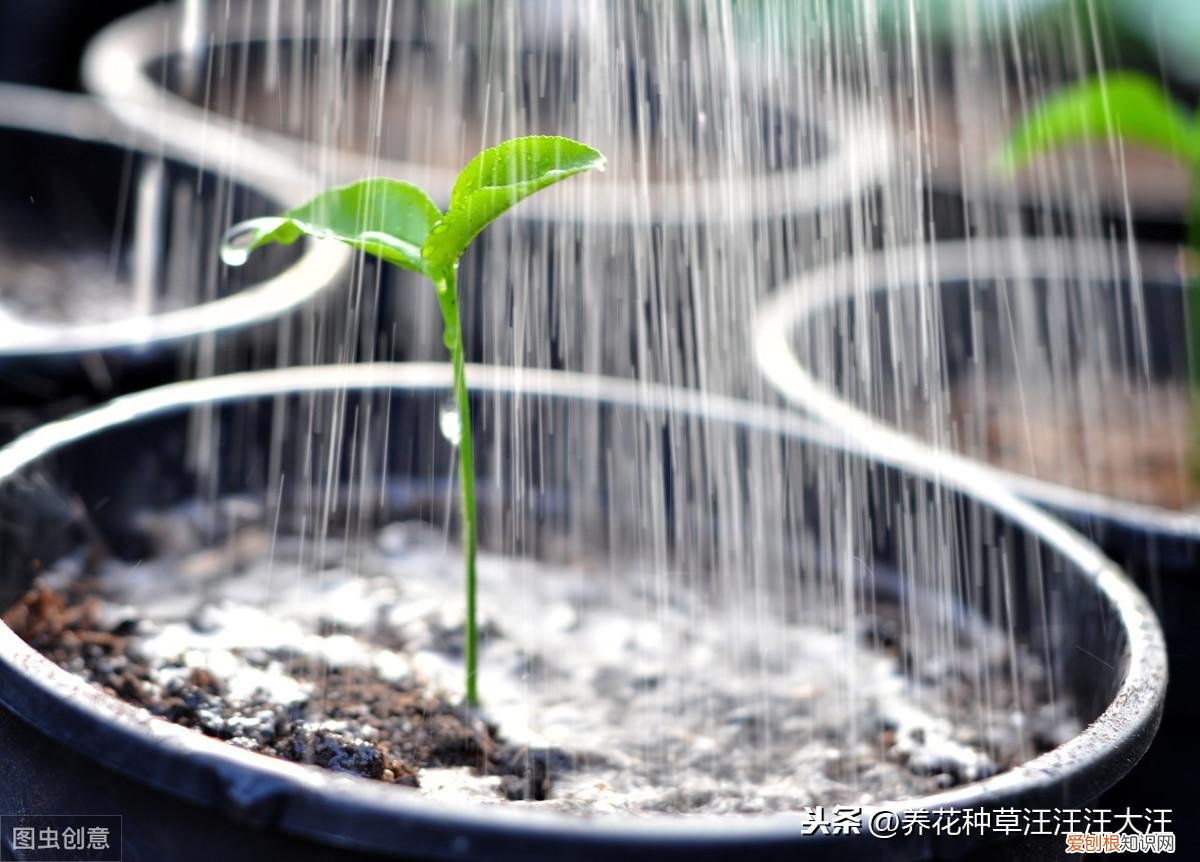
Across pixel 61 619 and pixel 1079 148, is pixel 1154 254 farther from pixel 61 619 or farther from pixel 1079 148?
pixel 61 619

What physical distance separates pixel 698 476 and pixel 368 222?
1.61ft

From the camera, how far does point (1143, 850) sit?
0.87 metres

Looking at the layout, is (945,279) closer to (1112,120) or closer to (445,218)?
(1112,120)

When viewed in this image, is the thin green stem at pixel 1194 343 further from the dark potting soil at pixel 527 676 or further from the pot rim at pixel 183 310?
the pot rim at pixel 183 310

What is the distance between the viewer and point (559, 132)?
2.23m

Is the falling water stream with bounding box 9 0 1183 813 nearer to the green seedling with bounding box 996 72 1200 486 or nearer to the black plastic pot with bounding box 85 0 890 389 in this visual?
the black plastic pot with bounding box 85 0 890 389

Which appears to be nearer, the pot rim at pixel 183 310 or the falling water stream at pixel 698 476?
A: the falling water stream at pixel 698 476

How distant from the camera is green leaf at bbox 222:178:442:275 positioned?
2.58 feet

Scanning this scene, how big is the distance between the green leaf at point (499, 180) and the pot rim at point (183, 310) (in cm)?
56

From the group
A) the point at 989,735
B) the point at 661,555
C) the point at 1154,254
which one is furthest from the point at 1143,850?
the point at 1154,254

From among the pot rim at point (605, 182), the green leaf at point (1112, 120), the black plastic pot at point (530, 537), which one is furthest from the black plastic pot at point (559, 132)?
the green leaf at point (1112, 120)

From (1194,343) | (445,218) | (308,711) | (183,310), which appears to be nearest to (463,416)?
(445,218)

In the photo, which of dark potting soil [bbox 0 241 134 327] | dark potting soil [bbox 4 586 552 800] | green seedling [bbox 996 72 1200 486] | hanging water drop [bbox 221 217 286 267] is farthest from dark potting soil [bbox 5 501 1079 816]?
dark potting soil [bbox 0 241 134 327]

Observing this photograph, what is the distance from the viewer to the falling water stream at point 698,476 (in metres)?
1.00
